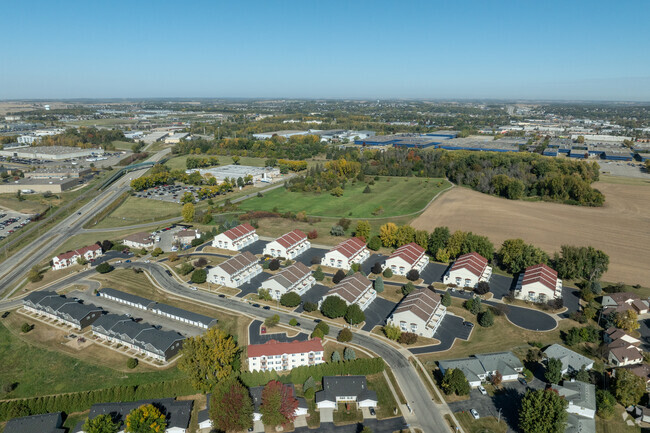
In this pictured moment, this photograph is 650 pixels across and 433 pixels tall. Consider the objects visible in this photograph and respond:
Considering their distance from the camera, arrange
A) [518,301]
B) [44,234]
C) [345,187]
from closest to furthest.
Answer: [518,301] < [44,234] < [345,187]

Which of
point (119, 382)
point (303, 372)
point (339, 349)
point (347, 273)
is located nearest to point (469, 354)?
point (339, 349)

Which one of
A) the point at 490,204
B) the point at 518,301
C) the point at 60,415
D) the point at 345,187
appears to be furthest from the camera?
the point at 345,187

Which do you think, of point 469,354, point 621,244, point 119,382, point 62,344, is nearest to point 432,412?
point 469,354

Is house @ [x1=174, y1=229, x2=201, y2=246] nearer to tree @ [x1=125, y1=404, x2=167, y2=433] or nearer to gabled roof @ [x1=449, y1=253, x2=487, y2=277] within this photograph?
tree @ [x1=125, y1=404, x2=167, y2=433]

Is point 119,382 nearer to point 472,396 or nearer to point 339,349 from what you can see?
point 339,349

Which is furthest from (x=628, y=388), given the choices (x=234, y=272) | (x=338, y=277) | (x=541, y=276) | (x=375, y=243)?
(x=234, y=272)

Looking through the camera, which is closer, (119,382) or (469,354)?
(119,382)

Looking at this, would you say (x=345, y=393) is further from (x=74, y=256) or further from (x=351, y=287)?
(x=74, y=256)
